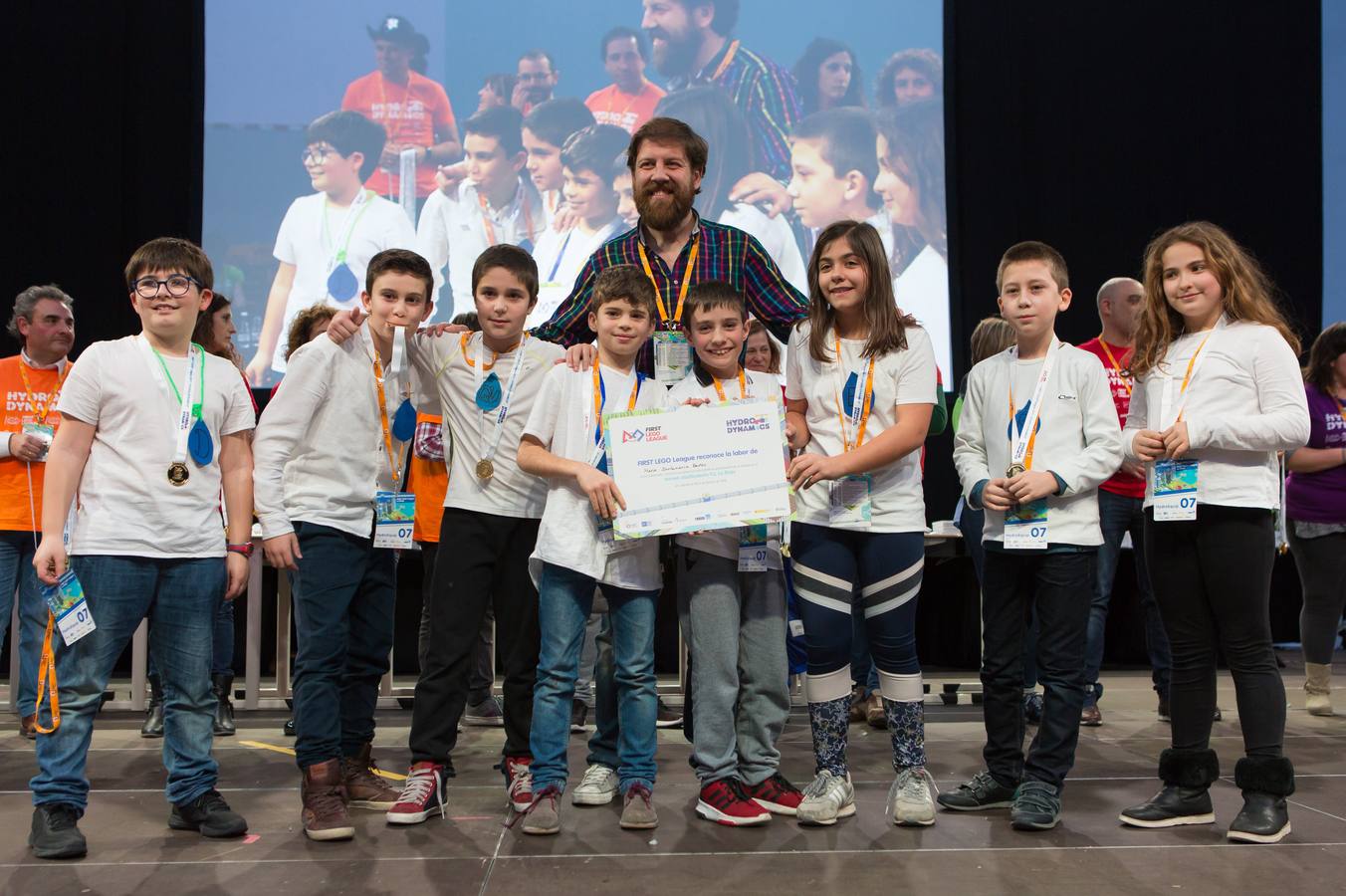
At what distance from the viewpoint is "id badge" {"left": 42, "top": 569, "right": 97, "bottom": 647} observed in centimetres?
262

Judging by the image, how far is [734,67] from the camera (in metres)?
6.97

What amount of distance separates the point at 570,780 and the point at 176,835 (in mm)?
1119

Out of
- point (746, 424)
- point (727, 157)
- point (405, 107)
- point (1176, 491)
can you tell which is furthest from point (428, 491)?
point (727, 157)

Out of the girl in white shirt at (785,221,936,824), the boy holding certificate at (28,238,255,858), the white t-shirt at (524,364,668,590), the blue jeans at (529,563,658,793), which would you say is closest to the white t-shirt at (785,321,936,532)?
the girl in white shirt at (785,221,936,824)

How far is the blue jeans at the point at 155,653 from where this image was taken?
267cm

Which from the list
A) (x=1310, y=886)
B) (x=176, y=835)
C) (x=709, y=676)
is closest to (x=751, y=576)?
(x=709, y=676)

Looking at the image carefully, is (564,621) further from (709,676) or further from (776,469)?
(776,469)

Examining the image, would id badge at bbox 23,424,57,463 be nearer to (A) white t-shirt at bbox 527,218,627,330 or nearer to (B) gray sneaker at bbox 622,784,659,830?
(B) gray sneaker at bbox 622,784,659,830

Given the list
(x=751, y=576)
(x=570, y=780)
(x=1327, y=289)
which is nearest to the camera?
(x=751, y=576)

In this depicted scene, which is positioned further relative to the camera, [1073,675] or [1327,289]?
[1327,289]

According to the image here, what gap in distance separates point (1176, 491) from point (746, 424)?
1.13 meters

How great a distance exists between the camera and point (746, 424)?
2764 mm

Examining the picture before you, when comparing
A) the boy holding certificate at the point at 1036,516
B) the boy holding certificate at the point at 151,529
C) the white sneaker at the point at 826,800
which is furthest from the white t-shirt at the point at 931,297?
the boy holding certificate at the point at 151,529

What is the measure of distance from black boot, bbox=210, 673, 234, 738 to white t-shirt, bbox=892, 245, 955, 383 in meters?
4.62
